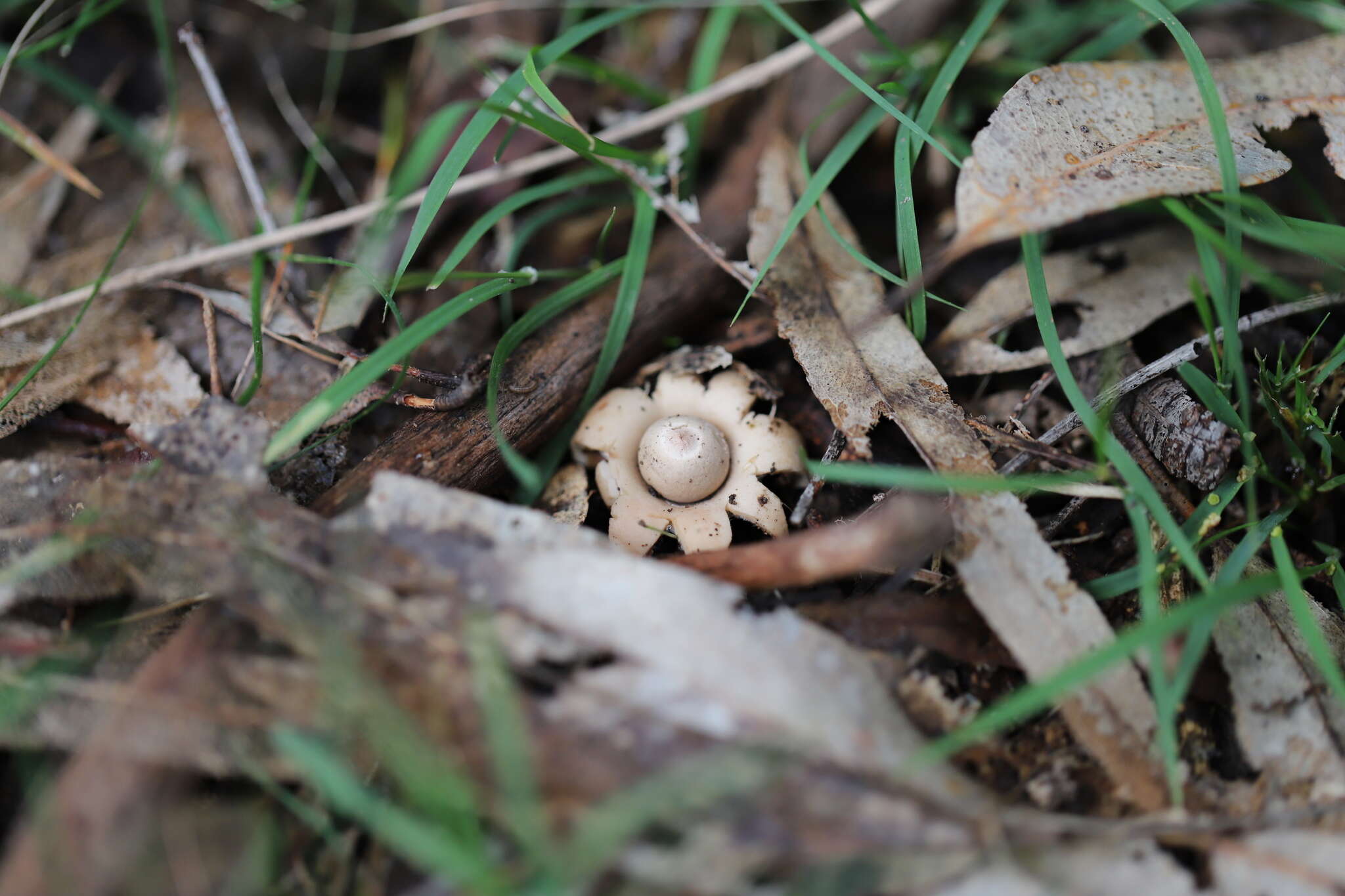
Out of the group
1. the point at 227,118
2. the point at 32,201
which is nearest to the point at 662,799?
the point at 227,118

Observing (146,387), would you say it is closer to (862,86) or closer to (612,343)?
(612,343)

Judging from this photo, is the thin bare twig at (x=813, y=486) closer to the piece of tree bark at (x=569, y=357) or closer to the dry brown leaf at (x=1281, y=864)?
the piece of tree bark at (x=569, y=357)

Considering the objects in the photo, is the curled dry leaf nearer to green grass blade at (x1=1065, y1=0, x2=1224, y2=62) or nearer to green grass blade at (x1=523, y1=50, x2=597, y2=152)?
green grass blade at (x1=523, y1=50, x2=597, y2=152)

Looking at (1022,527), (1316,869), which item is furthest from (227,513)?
(1316,869)

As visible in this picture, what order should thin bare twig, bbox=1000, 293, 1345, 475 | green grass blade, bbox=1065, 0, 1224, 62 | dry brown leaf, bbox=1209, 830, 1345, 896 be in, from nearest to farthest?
dry brown leaf, bbox=1209, 830, 1345, 896 → thin bare twig, bbox=1000, 293, 1345, 475 → green grass blade, bbox=1065, 0, 1224, 62

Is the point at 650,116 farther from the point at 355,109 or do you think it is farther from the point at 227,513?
the point at 227,513

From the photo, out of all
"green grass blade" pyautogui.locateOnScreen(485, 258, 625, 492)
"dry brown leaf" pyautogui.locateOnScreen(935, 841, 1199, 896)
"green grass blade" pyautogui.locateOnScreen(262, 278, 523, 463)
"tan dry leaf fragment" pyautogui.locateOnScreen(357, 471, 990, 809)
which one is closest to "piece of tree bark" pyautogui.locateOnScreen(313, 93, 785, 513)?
"green grass blade" pyautogui.locateOnScreen(485, 258, 625, 492)

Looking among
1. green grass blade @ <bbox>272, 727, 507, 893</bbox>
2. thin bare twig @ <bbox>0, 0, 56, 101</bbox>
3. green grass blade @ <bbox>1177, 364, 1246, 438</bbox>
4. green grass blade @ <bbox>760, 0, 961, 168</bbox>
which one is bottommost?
green grass blade @ <bbox>272, 727, 507, 893</bbox>
